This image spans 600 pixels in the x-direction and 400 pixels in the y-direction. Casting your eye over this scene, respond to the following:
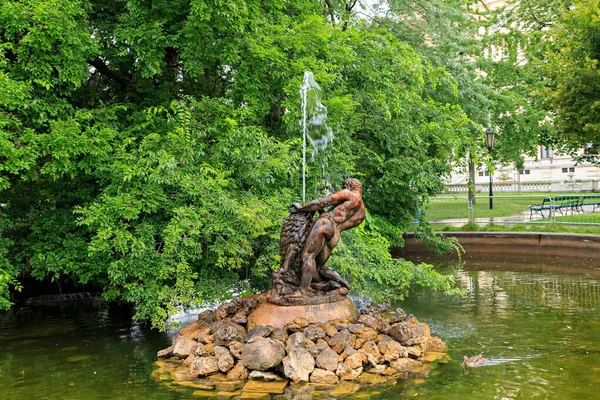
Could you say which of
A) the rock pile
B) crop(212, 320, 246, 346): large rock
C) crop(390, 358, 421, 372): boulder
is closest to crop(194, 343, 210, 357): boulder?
the rock pile

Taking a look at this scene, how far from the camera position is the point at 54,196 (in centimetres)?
1265

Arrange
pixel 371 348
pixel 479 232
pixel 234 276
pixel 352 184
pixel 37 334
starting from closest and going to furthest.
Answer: pixel 371 348, pixel 352 184, pixel 234 276, pixel 37 334, pixel 479 232

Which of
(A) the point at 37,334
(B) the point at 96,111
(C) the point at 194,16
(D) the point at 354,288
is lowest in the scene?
(A) the point at 37,334

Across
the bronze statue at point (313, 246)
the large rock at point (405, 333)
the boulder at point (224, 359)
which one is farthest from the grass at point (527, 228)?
the boulder at point (224, 359)

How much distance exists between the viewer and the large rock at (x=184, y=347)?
31.1 ft

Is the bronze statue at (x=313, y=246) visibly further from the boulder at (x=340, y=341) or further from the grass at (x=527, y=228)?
the grass at (x=527, y=228)

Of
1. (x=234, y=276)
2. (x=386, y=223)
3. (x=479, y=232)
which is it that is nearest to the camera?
(x=234, y=276)

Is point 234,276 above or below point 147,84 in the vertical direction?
below

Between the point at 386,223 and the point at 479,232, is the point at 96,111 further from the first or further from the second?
the point at 479,232

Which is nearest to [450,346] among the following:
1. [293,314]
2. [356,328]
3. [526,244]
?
[356,328]

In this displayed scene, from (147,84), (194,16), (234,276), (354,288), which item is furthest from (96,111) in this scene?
(354,288)

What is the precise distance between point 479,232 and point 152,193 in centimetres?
1522

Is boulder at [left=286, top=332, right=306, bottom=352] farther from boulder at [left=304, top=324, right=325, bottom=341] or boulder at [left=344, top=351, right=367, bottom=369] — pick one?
boulder at [left=344, top=351, right=367, bottom=369]

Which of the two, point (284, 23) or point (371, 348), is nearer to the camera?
point (371, 348)
